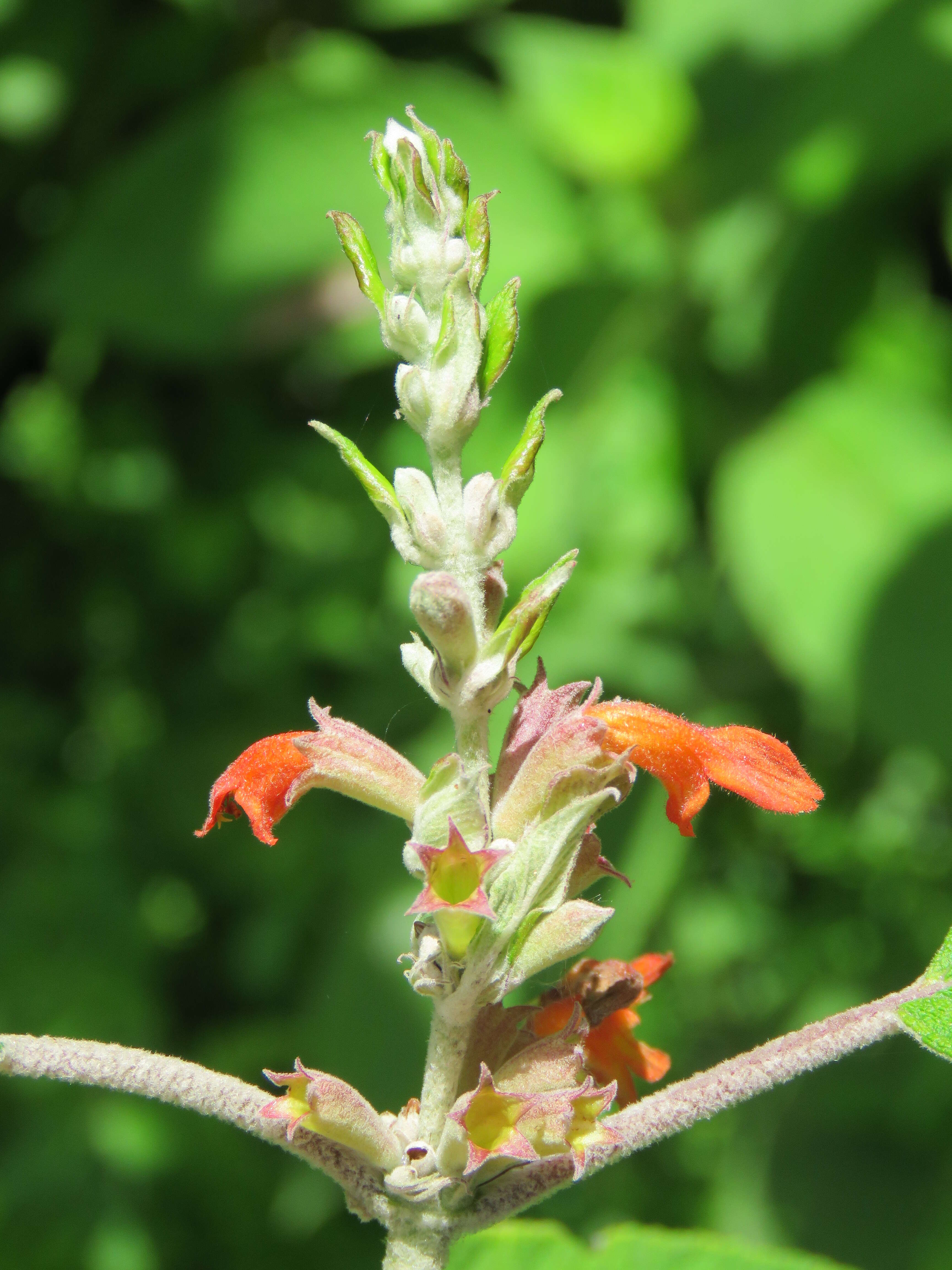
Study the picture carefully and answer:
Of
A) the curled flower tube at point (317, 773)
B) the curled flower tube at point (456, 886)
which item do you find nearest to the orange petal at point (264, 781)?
the curled flower tube at point (317, 773)

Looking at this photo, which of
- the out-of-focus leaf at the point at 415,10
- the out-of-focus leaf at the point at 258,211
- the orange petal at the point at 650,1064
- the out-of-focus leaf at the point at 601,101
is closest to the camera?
the orange petal at the point at 650,1064

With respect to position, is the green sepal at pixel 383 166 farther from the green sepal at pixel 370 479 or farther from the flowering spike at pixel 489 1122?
the flowering spike at pixel 489 1122

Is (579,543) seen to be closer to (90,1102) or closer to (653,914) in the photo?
(653,914)

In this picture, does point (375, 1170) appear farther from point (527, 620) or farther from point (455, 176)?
point (455, 176)

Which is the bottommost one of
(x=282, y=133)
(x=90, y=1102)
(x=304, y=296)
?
(x=90, y=1102)

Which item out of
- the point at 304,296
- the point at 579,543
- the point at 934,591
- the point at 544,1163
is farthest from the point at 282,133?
the point at 544,1163

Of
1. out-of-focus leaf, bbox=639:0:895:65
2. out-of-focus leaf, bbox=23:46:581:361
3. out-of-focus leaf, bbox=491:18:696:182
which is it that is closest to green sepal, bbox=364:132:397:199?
out-of-focus leaf, bbox=23:46:581:361
